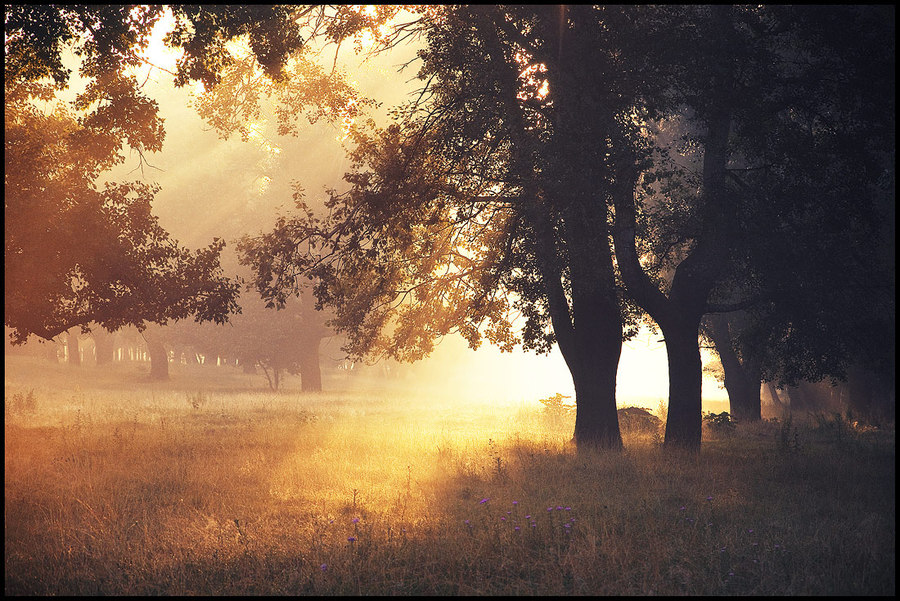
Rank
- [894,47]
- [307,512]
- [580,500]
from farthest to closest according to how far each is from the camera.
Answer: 1. [894,47]
2. [580,500]
3. [307,512]

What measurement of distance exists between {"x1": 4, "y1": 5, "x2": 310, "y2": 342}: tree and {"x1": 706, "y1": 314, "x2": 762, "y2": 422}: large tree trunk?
1950 centimetres

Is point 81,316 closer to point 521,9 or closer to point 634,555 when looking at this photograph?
point 521,9

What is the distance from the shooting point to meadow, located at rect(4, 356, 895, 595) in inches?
257

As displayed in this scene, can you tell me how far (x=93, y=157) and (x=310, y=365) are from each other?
29525 millimetres

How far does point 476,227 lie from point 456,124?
4.12 meters

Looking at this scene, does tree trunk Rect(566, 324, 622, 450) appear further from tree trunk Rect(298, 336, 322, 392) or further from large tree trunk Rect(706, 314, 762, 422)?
tree trunk Rect(298, 336, 322, 392)

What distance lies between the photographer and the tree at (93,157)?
10086 millimetres

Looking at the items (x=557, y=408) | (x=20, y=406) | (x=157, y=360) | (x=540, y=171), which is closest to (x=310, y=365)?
(x=157, y=360)

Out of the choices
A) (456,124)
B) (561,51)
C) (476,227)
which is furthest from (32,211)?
(561,51)

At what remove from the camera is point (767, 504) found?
972 centimetres

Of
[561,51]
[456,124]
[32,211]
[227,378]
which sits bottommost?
[227,378]

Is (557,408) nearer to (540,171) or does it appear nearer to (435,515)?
(540,171)

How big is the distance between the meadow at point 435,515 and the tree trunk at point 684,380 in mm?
679

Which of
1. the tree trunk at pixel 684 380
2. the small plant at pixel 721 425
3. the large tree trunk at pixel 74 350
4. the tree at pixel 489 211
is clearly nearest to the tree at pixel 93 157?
the tree at pixel 489 211
